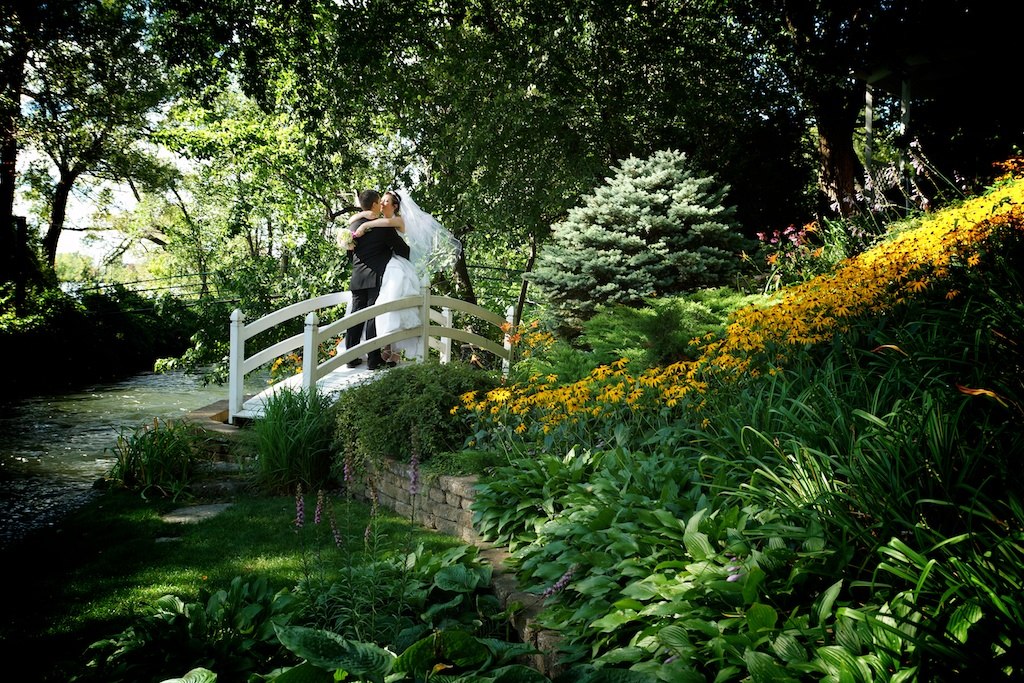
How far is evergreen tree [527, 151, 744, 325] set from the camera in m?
8.46

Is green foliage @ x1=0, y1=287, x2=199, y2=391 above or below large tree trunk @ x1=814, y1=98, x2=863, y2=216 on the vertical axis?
below

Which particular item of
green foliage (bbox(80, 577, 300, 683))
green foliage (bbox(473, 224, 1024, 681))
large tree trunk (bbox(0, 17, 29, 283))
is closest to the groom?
large tree trunk (bbox(0, 17, 29, 283))

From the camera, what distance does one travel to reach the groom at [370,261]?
924cm

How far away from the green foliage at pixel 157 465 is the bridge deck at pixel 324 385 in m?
0.79

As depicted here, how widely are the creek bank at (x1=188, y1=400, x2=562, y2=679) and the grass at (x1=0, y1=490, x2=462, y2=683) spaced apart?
143mm

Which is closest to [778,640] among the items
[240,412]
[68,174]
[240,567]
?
[240,567]

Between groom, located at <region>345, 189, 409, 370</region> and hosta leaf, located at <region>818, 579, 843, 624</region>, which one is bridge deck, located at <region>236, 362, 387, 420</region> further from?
hosta leaf, located at <region>818, 579, 843, 624</region>

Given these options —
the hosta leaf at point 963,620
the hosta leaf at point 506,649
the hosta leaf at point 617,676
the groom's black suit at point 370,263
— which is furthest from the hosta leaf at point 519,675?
the groom's black suit at point 370,263

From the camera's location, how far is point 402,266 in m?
9.27

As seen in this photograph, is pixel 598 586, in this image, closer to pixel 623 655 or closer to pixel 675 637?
pixel 623 655

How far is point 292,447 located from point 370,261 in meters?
3.79

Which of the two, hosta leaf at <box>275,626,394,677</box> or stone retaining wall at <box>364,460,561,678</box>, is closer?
hosta leaf at <box>275,626,394,677</box>

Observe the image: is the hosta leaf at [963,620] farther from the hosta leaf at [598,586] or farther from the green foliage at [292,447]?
the green foliage at [292,447]

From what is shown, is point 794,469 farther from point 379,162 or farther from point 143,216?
point 143,216
